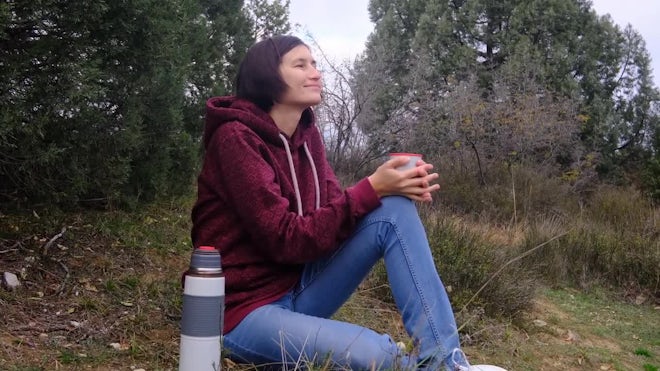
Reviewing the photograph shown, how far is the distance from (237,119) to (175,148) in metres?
2.45

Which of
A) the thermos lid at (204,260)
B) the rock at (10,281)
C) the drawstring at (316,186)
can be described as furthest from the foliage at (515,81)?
the thermos lid at (204,260)

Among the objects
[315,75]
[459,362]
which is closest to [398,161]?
[315,75]

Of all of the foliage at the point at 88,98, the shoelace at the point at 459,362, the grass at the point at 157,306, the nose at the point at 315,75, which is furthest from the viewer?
the foliage at the point at 88,98

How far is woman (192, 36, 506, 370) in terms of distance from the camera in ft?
6.16

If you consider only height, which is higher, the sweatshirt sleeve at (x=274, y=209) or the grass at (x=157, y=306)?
the sweatshirt sleeve at (x=274, y=209)

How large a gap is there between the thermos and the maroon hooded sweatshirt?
23cm

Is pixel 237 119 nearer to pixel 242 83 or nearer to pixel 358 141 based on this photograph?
pixel 242 83

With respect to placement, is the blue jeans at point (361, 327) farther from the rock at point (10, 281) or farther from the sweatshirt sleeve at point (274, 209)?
the rock at point (10, 281)

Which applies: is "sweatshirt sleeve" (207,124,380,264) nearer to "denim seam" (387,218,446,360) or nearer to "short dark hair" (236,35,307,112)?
"denim seam" (387,218,446,360)

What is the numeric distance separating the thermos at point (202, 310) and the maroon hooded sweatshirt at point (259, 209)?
230 millimetres

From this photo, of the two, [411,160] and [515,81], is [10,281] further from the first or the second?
[515,81]

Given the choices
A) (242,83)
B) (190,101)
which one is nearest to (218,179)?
(242,83)

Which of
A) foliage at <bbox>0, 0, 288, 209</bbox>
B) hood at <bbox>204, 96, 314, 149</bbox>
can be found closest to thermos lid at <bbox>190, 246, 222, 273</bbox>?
hood at <bbox>204, 96, 314, 149</bbox>

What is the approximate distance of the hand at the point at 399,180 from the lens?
1.94 metres
